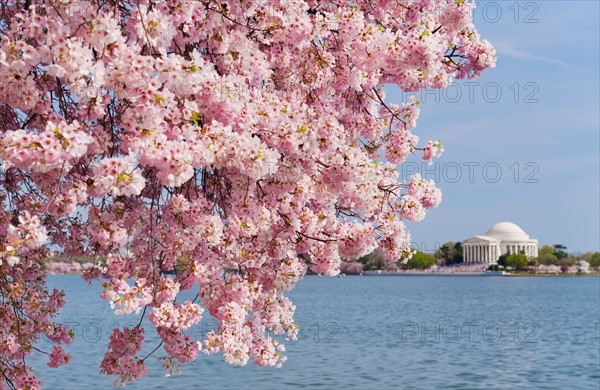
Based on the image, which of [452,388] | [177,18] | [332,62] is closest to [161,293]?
[177,18]

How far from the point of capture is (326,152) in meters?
8.09

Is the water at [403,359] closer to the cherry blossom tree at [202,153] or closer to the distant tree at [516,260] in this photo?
the cherry blossom tree at [202,153]

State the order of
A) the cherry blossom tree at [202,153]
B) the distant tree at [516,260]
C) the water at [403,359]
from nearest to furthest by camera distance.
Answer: the cherry blossom tree at [202,153] → the water at [403,359] → the distant tree at [516,260]

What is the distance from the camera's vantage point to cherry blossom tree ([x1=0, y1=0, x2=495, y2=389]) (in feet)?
19.9

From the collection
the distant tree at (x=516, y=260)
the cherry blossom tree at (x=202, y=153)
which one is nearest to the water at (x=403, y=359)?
the cherry blossom tree at (x=202, y=153)

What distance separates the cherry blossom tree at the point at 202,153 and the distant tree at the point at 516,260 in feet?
635

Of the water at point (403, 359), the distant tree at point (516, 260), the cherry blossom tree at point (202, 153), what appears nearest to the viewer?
the cherry blossom tree at point (202, 153)

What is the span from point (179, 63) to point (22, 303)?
4330 mm

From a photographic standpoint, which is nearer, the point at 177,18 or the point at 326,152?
the point at 177,18

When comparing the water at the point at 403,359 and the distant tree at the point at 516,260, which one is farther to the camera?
the distant tree at the point at 516,260

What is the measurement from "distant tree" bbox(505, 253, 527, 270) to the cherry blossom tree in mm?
193601

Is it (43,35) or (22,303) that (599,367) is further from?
(43,35)

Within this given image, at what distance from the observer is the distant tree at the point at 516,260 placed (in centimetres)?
19662

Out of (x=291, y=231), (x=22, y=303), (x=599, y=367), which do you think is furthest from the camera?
(x=599, y=367)
